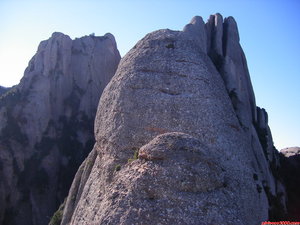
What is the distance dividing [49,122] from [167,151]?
119ft

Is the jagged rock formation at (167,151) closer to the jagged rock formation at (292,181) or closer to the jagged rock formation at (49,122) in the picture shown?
the jagged rock formation at (292,181)

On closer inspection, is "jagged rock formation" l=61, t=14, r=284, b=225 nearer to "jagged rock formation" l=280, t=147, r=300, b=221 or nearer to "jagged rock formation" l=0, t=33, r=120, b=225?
"jagged rock formation" l=280, t=147, r=300, b=221

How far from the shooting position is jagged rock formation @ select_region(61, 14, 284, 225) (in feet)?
40.5

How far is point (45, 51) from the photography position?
4916cm

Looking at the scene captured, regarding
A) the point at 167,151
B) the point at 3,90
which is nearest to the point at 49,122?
the point at 3,90

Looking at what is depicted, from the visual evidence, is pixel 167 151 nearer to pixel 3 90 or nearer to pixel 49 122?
pixel 49 122

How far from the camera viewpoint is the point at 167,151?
544 inches

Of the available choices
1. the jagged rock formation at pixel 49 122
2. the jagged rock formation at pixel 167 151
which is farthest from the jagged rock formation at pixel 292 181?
the jagged rock formation at pixel 49 122

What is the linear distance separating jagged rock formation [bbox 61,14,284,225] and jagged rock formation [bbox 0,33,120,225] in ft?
64.0

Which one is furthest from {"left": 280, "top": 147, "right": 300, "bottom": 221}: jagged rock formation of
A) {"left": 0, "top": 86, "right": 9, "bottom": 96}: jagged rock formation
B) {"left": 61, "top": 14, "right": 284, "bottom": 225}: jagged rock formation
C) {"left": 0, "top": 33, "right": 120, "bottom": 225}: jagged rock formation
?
{"left": 0, "top": 86, "right": 9, "bottom": 96}: jagged rock formation

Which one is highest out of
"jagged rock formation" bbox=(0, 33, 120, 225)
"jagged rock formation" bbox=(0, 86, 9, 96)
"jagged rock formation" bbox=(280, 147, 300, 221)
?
"jagged rock formation" bbox=(0, 86, 9, 96)

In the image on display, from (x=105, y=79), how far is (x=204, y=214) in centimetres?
3978

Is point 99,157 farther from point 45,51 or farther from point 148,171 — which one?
point 45,51

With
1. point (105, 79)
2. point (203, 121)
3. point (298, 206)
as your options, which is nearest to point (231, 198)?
point (203, 121)
